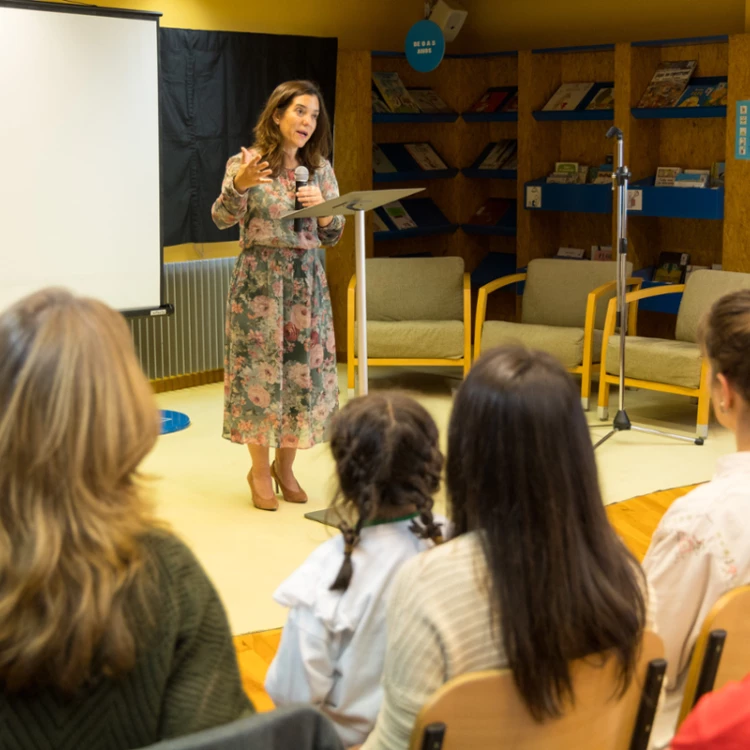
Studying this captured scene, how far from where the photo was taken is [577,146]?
7.45 meters

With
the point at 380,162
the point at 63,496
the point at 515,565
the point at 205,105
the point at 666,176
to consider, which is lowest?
the point at 515,565

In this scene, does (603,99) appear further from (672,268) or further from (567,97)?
(672,268)

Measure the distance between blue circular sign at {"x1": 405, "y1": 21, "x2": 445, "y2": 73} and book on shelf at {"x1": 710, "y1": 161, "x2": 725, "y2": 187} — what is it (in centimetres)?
171

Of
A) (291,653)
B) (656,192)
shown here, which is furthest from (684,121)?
(291,653)

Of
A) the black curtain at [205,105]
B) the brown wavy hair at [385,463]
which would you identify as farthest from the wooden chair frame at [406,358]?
the brown wavy hair at [385,463]

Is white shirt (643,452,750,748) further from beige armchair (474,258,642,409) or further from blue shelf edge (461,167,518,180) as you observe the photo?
blue shelf edge (461,167,518,180)

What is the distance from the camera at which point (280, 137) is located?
4.14 metres

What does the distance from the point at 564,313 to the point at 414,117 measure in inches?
74.9

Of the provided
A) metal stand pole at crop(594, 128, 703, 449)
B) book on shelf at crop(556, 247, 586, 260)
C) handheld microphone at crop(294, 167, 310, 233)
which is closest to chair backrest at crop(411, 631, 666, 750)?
handheld microphone at crop(294, 167, 310, 233)

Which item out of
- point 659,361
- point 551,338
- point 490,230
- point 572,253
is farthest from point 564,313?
point 490,230

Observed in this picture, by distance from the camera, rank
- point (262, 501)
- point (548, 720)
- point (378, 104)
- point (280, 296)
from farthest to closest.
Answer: point (378, 104), point (262, 501), point (280, 296), point (548, 720)

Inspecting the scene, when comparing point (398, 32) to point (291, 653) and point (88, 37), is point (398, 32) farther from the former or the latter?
point (291, 653)

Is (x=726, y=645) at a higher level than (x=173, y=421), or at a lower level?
higher

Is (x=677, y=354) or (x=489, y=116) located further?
(x=489, y=116)
